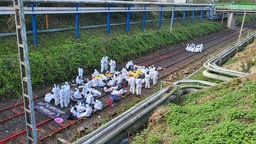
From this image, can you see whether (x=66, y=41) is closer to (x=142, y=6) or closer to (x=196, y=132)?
(x=142, y=6)

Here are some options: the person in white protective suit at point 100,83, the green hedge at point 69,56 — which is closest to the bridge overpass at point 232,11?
the green hedge at point 69,56

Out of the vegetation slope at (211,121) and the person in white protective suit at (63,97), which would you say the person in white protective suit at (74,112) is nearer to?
the person in white protective suit at (63,97)

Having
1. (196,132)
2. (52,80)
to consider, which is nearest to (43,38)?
(52,80)

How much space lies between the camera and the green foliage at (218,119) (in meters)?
5.07

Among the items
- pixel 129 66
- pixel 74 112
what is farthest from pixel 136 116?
pixel 129 66

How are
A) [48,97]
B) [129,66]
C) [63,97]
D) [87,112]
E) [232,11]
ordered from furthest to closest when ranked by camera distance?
1. [232,11]
2. [129,66]
3. [48,97]
4. [63,97]
5. [87,112]

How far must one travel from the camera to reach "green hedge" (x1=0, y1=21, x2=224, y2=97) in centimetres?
1194

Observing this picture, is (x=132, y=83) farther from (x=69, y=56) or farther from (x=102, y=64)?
(x=69, y=56)

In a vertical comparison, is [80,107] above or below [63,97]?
below

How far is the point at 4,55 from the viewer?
12.4 meters

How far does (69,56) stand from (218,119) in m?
11.0

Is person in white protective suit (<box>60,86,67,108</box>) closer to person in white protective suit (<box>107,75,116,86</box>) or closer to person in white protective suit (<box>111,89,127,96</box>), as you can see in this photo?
person in white protective suit (<box>111,89,127,96</box>)

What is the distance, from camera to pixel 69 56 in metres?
15.0

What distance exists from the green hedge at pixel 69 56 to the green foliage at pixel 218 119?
8432 mm
